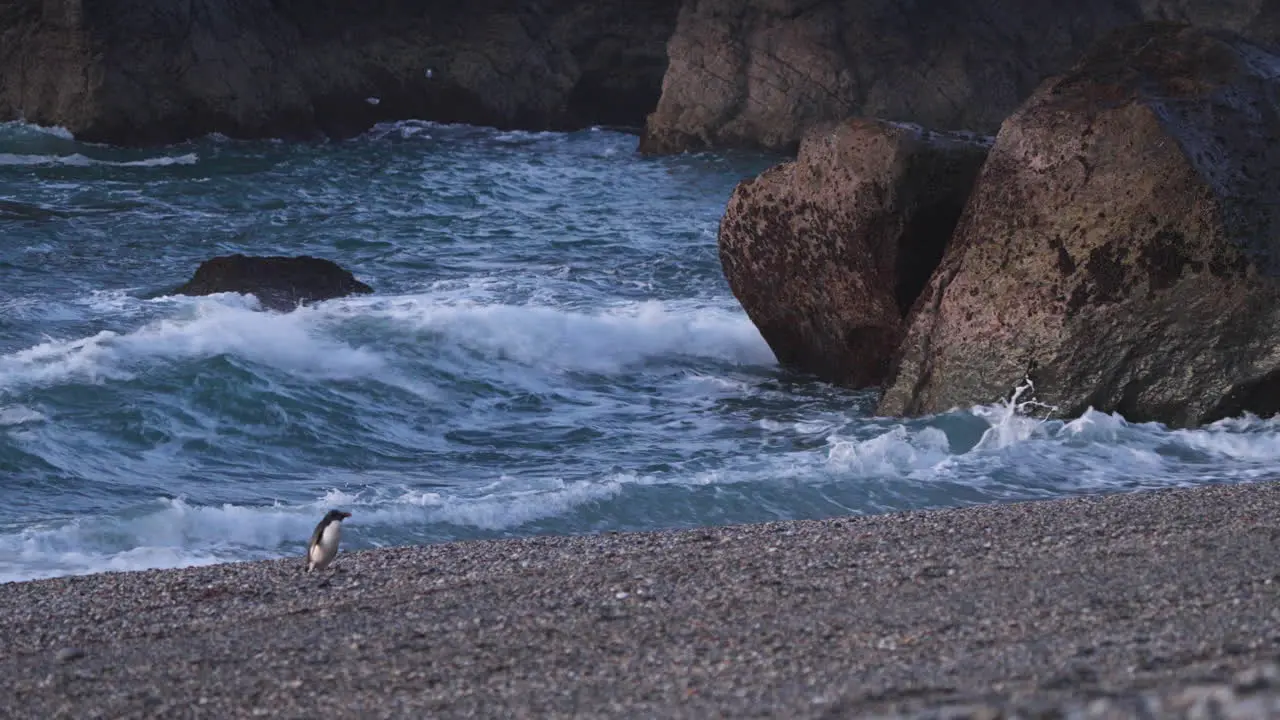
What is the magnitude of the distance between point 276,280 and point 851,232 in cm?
640

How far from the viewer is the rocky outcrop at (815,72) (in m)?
30.2

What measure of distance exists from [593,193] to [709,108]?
622 cm

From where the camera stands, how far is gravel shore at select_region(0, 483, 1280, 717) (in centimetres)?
463

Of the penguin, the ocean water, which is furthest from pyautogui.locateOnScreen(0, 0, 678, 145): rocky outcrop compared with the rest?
the penguin

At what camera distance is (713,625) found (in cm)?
573

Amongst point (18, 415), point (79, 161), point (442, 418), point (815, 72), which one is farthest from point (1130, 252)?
point (79, 161)

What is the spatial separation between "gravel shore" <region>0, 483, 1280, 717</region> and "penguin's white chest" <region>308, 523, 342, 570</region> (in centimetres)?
9

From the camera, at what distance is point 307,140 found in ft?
105

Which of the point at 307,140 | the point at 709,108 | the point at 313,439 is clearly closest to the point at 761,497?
the point at 313,439

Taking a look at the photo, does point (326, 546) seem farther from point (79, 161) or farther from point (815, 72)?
point (815, 72)

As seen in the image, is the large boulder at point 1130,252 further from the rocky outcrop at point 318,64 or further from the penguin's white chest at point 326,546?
the rocky outcrop at point 318,64

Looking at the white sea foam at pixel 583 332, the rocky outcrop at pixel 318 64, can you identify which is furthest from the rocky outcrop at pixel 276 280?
the rocky outcrop at pixel 318 64

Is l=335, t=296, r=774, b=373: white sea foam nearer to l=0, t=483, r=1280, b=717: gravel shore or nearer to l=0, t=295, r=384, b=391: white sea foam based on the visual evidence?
l=0, t=295, r=384, b=391: white sea foam

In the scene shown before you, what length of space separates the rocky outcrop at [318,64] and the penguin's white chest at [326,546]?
24.3 m
